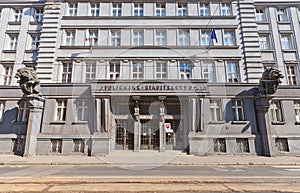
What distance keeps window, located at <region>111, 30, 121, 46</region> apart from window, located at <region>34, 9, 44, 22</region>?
844 cm

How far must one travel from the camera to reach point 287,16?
65.6 ft

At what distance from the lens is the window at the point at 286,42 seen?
1924 cm

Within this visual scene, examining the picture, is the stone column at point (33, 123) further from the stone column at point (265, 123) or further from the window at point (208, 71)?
the stone column at point (265, 123)

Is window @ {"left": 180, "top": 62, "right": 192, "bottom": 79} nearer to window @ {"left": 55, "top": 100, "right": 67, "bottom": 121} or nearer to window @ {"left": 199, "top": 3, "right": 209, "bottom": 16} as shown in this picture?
window @ {"left": 199, "top": 3, "right": 209, "bottom": 16}

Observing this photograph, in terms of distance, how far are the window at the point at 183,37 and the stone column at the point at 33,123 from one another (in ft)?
48.0

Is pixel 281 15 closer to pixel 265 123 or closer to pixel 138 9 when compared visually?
pixel 265 123

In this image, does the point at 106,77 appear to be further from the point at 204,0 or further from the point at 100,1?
the point at 204,0

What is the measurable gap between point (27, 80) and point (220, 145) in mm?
17882

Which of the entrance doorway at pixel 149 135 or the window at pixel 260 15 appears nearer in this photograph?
the entrance doorway at pixel 149 135

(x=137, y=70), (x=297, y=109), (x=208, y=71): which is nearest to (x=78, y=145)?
(x=137, y=70)

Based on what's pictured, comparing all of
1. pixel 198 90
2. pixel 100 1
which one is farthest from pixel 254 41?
pixel 100 1

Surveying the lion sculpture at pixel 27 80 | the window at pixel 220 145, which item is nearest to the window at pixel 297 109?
the window at pixel 220 145

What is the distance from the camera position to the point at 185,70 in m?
17.9

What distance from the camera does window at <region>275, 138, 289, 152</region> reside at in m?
16.3
